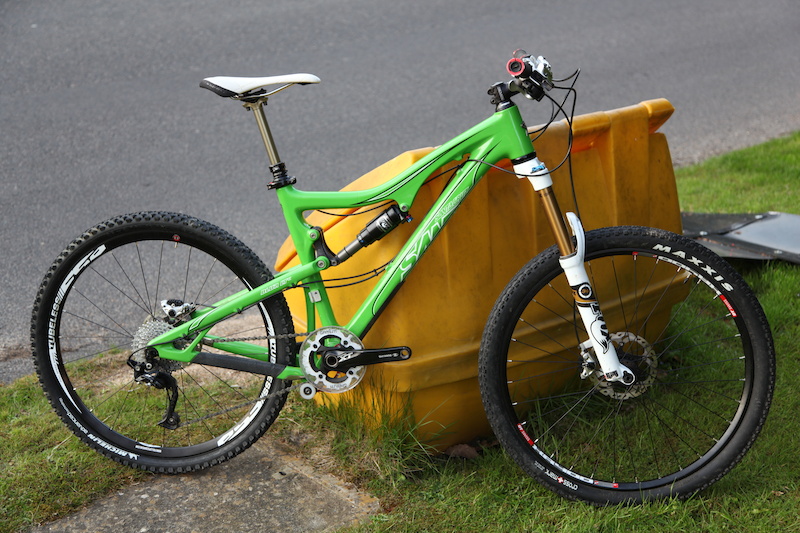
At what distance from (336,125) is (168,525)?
4399mm

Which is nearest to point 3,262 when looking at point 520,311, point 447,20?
point 520,311

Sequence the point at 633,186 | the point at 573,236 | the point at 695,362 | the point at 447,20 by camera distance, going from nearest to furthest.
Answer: the point at 573,236 < the point at 633,186 < the point at 695,362 < the point at 447,20

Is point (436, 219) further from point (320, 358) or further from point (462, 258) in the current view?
point (320, 358)

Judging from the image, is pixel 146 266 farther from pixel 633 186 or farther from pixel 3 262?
pixel 633 186

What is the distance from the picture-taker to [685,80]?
8000 mm

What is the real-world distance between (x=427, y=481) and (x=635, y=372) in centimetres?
84

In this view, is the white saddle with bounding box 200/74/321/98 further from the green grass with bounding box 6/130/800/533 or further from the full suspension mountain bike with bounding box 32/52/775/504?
the green grass with bounding box 6/130/800/533

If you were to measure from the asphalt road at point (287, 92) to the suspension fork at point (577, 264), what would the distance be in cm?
260

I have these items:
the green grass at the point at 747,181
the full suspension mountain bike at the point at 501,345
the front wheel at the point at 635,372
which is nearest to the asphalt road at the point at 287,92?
the green grass at the point at 747,181

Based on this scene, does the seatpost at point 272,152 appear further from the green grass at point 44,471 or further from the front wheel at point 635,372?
the green grass at point 44,471

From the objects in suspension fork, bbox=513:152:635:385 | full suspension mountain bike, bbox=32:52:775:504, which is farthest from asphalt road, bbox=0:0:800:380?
suspension fork, bbox=513:152:635:385

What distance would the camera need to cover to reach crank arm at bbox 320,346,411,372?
9.68 ft

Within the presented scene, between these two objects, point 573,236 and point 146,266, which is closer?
point 573,236

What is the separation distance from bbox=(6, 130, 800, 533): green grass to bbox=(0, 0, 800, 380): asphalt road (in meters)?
0.87
